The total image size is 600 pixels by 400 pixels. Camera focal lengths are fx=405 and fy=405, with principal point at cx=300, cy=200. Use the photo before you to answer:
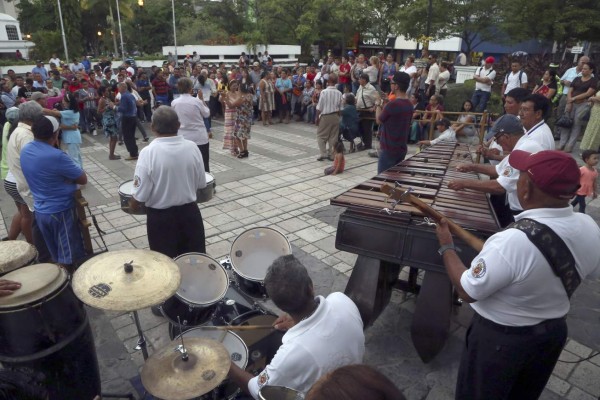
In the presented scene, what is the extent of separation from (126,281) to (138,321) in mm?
576

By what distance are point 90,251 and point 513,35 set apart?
21610 millimetres

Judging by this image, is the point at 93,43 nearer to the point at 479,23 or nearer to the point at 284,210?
the point at 479,23

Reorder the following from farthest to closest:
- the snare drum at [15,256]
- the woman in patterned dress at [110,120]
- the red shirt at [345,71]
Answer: the red shirt at [345,71] < the woman in patterned dress at [110,120] < the snare drum at [15,256]

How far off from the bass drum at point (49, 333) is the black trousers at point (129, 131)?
724 centimetres

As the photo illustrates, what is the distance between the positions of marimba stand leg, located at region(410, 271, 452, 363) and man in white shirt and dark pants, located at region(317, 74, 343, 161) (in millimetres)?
6561

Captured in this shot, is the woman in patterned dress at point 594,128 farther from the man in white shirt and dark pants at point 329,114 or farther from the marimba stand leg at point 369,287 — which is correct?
the marimba stand leg at point 369,287

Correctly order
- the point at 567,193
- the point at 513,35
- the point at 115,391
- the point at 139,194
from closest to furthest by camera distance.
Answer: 1. the point at 567,193
2. the point at 115,391
3. the point at 139,194
4. the point at 513,35

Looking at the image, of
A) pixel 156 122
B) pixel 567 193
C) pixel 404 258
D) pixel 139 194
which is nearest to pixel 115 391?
pixel 139 194

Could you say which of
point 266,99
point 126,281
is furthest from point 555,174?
point 266,99

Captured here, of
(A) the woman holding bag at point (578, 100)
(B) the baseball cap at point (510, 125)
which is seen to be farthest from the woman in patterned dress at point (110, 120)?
(A) the woman holding bag at point (578, 100)

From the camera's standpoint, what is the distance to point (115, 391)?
3.33 metres

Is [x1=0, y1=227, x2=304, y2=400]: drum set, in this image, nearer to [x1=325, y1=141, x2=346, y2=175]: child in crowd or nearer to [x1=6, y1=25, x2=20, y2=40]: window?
[x1=325, y1=141, x2=346, y2=175]: child in crowd

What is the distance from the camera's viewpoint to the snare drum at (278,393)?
1.86m

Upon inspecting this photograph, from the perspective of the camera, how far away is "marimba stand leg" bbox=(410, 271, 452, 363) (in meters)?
3.50
